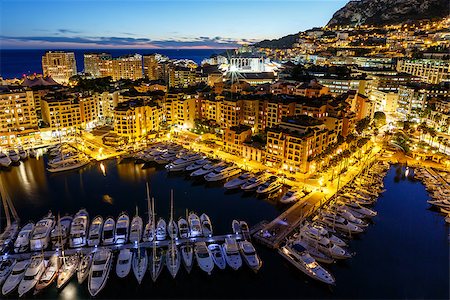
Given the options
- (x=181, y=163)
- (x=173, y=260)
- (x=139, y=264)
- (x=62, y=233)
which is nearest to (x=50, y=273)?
(x=62, y=233)

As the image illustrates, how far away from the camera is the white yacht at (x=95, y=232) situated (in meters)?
33.2

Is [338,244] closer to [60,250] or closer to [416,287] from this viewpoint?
[416,287]

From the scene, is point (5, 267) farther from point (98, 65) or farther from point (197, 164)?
point (98, 65)

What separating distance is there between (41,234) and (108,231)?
6.60m

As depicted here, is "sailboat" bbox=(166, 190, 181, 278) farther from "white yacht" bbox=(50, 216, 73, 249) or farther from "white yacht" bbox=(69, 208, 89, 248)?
"white yacht" bbox=(50, 216, 73, 249)

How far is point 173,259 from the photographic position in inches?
1180

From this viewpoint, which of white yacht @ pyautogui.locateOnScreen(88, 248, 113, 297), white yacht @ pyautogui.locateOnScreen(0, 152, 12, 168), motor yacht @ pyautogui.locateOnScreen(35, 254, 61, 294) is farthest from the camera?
white yacht @ pyautogui.locateOnScreen(0, 152, 12, 168)

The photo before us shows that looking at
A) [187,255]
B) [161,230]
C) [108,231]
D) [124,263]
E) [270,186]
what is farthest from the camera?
[270,186]

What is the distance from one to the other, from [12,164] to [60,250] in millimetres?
34040

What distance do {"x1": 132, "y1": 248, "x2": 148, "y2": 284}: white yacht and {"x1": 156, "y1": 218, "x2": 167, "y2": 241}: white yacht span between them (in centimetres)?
268

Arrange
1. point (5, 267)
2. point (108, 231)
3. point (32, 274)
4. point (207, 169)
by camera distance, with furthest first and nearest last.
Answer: point (207, 169) < point (108, 231) < point (5, 267) < point (32, 274)

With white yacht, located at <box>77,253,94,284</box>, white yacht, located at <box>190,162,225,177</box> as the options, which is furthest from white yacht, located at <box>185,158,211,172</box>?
white yacht, located at <box>77,253,94,284</box>

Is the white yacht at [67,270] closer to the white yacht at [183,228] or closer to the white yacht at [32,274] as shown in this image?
the white yacht at [32,274]

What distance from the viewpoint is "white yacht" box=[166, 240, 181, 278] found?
29.6m
